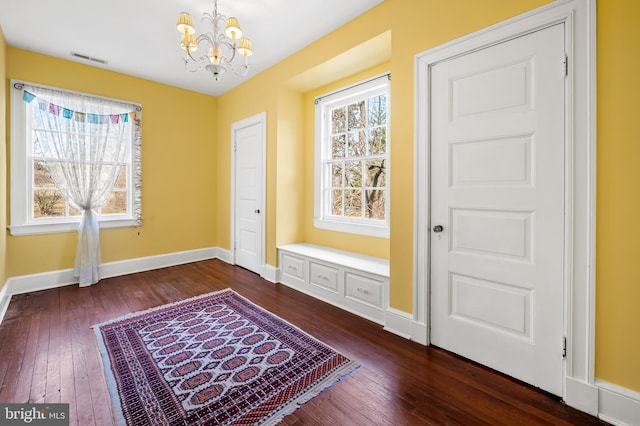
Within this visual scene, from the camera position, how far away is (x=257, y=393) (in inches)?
71.2

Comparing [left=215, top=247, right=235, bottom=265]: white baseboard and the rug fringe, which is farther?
[left=215, top=247, right=235, bottom=265]: white baseboard

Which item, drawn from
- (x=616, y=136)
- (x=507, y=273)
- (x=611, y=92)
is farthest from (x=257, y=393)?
(x=611, y=92)

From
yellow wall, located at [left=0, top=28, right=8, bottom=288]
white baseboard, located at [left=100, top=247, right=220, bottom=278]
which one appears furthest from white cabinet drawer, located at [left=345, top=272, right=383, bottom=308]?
yellow wall, located at [left=0, top=28, right=8, bottom=288]

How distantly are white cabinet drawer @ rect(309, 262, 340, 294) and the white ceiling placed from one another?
2533 mm

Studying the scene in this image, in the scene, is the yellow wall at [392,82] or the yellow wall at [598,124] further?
the yellow wall at [392,82]

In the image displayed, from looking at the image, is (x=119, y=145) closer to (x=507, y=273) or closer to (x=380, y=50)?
(x=380, y=50)

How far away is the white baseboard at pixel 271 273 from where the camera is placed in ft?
12.9

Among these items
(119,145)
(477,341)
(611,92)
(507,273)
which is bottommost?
(477,341)

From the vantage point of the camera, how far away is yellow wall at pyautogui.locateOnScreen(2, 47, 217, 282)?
3.61 meters

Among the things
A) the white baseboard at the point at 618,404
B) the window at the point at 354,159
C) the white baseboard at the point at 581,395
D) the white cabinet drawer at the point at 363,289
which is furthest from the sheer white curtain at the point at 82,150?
the white baseboard at the point at 618,404

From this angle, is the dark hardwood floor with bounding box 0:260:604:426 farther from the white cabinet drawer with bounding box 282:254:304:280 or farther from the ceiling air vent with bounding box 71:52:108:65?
the ceiling air vent with bounding box 71:52:108:65

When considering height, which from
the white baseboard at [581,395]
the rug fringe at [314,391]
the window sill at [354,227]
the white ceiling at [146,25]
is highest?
the white ceiling at [146,25]

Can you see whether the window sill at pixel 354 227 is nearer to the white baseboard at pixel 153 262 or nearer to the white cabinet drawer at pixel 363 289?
the white cabinet drawer at pixel 363 289

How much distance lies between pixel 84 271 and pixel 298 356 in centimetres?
328
